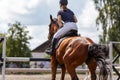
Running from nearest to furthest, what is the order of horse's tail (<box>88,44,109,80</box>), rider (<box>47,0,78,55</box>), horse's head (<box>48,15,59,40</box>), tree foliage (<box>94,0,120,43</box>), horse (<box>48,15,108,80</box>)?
horse's tail (<box>88,44,109,80</box>)
horse (<box>48,15,108,80</box>)
rider (<box>47,0,78,55</box>)
horse's head (<box>48,15,59,40</box>)
tree foliage (<box>94,0,120,43</box>)

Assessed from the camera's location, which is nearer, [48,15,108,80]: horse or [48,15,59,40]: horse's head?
[48,15,108,80]: horse

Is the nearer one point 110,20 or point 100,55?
point 100,55

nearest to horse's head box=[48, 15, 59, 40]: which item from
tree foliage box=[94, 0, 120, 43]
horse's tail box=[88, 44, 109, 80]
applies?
horse's tail box=[88, 44, 109, 80]

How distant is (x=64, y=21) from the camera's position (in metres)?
11.6

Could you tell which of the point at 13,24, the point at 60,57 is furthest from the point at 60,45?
the point at 13,24

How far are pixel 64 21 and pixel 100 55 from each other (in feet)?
6.10

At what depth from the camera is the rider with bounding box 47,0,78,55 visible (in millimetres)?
11312

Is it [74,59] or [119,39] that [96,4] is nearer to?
[119,39]

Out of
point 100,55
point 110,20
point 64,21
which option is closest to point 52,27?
point 64,21

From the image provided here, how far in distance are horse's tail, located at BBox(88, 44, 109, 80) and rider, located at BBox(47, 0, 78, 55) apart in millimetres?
1314

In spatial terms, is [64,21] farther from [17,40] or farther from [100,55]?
[17,40]

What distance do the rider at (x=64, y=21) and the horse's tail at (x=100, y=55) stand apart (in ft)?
4.31

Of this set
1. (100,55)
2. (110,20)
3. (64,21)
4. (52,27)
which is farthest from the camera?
(110,20)

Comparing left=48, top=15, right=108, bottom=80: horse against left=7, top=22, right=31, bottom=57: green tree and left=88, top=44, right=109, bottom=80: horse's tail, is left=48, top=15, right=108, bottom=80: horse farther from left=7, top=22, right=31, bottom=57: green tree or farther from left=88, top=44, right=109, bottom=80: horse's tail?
left=7, top=22, right=31, bottom=57: green tree
